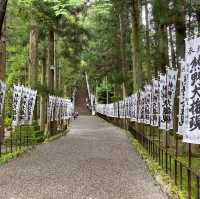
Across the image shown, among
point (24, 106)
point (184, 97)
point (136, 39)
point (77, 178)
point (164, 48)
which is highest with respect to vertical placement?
point (136, 39)

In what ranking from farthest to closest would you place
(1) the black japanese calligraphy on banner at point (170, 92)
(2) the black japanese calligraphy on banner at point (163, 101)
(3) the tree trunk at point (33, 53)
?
(3) the tree trunk at point (33, 53) < (2) the black japanese calligraphy on banner at point (163, 101) < (1) the black japanese calligraphy on banner at point (170, 92)

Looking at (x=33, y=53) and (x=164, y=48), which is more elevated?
(x=33, y=53)

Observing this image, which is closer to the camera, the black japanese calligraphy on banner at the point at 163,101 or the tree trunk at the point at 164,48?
the black japanese calligraphy on banner at the point at 163,101

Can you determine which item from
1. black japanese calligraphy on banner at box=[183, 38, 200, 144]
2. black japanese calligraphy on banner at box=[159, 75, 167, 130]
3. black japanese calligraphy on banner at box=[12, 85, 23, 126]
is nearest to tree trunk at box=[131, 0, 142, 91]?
black japanese calligraphy on banner at box=[12, 85, 23, 126]

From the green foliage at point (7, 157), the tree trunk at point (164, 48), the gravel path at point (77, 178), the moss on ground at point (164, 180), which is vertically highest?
the tree trunk at point (164, 48)

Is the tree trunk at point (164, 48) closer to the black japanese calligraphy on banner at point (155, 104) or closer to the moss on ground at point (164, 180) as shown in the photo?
the black japanese calligraphy on banner at point (155, 104)

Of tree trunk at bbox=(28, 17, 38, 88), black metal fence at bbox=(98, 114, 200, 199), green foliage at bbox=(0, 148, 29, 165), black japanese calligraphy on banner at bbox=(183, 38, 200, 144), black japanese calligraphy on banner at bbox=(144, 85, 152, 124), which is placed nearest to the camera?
black japanese calligraphy on banner at bbox=(183, 38, 200, 144)

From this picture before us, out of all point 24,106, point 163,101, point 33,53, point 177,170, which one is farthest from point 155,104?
point 33,53

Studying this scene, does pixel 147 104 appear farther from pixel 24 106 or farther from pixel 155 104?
pixel 24 106

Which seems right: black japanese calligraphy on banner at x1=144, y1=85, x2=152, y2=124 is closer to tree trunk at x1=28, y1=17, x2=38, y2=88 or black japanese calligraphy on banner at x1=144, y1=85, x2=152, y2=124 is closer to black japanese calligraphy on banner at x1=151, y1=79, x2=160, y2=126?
black japanese calligraphy on banner at x1=151, y1=79, x2=160, y2=126

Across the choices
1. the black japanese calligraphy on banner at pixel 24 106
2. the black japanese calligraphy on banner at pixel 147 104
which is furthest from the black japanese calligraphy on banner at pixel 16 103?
the black japanese calligraphy on banner at pixel 147 104

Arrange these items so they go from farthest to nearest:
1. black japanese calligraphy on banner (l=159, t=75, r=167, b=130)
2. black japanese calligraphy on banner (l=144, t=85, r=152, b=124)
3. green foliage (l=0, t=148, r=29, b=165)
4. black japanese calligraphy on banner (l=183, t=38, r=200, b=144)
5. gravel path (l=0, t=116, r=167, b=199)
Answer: black japanese calligraphy on banner (l=144, t=85, r=152, b=124)
green foliage (l=0, t=148, r=29, b=165)
black japanese calligraphy on banner (l=159, t=75, r=167, b=130)
gravel path (l=0, t=116, r=167, b=199)
black japanese calligraphy on banner (l=183, t=38, r=200, b=144)

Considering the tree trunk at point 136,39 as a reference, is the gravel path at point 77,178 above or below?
below

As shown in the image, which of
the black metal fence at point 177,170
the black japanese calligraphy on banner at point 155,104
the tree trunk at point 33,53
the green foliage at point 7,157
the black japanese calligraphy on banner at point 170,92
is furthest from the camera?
the tree trunk at point 33,53
